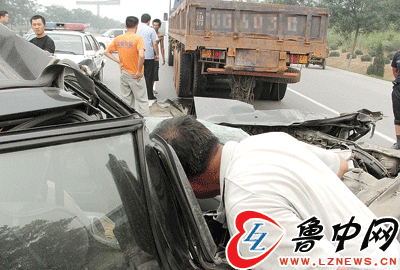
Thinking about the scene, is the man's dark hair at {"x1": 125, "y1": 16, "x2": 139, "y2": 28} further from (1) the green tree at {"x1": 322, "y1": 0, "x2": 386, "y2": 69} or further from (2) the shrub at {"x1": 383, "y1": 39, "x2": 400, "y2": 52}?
(2) the shrub at {"x1": 383, "y1": 39, "x2": 400, "y2": 52}

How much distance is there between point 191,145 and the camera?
152cm

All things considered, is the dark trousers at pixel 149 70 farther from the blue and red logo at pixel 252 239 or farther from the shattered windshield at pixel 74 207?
the blue and red logo at pixel 252 239

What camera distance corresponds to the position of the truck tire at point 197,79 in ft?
26.2

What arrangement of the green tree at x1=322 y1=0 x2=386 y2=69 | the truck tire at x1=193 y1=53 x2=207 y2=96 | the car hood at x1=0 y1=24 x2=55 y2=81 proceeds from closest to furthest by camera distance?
the car hood at x1=0 y1=24 x2=55 y2=81
the truck tire at x1=193 y1=53 x2=207 y2=96
the green tree at x1=322 y1=0 x2=386 y2=69

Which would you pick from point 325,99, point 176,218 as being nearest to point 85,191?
point 176,218

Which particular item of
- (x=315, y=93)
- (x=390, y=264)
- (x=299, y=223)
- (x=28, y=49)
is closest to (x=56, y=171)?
(x=299, y=223)

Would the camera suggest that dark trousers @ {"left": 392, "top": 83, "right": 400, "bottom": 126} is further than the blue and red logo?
Yes

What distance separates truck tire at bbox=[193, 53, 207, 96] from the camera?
800 cm


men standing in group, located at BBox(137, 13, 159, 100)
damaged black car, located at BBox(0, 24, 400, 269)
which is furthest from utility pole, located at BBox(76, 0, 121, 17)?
damaged black car, located at BBox(0, 24, 400, 269)

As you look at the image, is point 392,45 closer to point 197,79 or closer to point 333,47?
point 333,47

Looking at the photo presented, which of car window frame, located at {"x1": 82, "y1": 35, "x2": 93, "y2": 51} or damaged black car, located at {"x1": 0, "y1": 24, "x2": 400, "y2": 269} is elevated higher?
car window frame, located at {"x1": 82, "y1": 35, "x2": 93, "y2": 51}

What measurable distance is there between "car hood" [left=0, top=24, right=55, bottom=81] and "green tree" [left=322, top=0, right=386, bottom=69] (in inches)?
990

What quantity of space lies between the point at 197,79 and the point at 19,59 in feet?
21.2

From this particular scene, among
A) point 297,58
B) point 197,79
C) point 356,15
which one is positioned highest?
point 356,15
